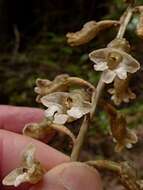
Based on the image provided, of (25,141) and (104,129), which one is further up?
(25,141)

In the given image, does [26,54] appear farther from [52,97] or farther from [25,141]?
[52,97]

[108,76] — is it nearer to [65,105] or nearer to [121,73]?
[121,73]

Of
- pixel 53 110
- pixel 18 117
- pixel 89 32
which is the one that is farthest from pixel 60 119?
pixel 18 117

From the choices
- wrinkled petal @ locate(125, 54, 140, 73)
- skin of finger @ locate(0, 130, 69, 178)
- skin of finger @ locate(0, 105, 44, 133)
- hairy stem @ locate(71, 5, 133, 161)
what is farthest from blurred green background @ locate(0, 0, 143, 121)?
wrinkled petal @ locate(125, 54, 140, 73)

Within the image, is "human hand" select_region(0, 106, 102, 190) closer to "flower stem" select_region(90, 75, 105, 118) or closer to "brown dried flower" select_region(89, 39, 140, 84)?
"flower stem" select_region(90, 75, 105, 118)

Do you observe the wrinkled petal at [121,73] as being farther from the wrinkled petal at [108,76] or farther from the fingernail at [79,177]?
the fingernail at [79,177]

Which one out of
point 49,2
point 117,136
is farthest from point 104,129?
point 117,136

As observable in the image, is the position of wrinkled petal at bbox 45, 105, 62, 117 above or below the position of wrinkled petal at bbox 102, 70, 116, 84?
below
